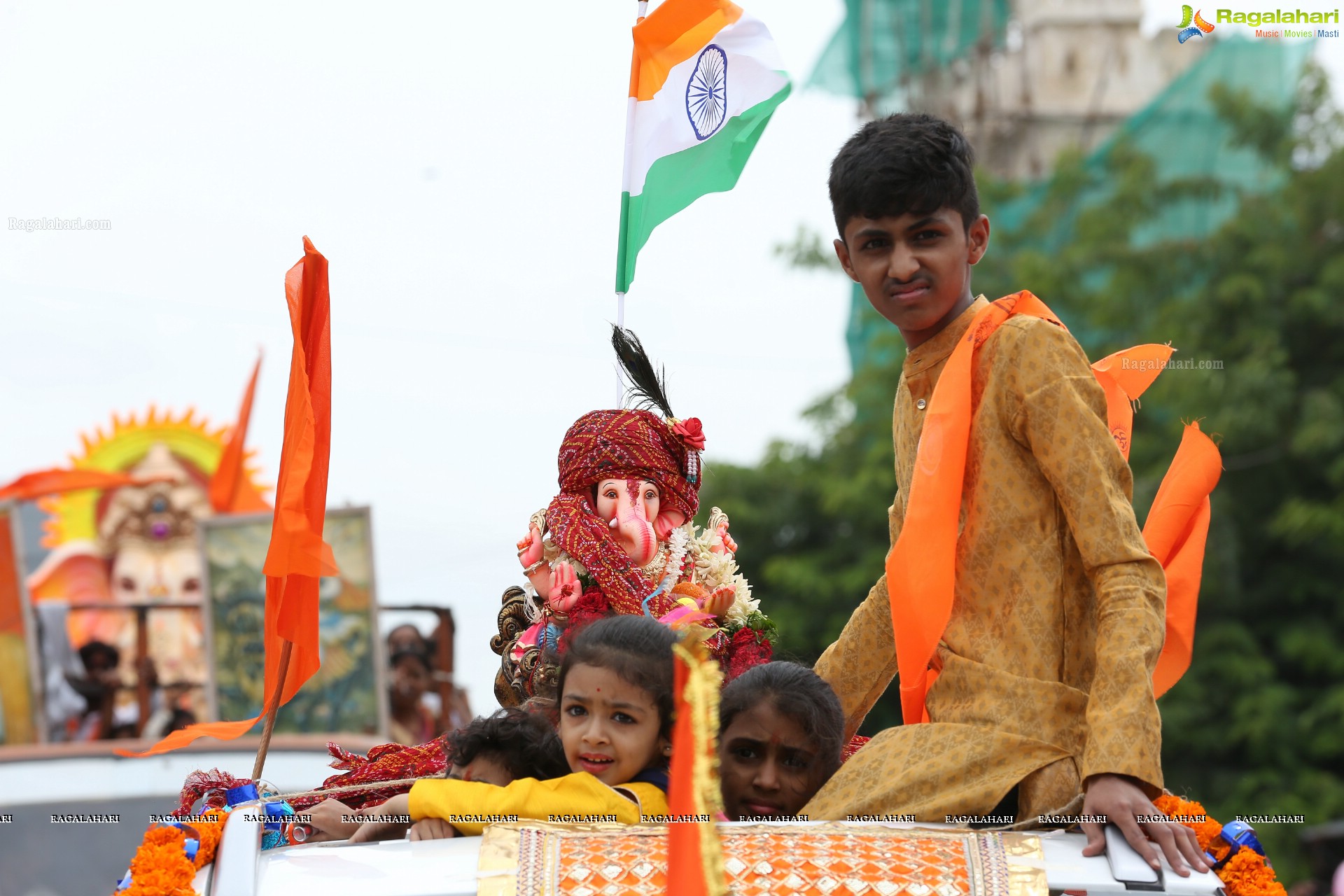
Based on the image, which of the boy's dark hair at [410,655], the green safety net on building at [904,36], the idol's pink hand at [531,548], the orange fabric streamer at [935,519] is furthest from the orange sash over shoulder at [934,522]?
the green safety net on building at [904,36]

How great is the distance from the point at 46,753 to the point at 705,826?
870 cm

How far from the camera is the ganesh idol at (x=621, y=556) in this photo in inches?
147

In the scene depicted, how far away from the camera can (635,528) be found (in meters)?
3.83

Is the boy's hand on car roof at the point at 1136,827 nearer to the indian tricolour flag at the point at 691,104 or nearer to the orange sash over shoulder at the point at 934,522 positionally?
the orange sash over shoulder at the point at 934,522

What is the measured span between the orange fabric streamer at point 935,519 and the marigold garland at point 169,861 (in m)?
1.24

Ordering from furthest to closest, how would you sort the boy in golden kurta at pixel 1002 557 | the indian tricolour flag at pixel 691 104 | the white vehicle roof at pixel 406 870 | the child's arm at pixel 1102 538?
the indian tricolour flag at pixel 691 104 → the boy in golden kurta at pixel 1002 557 → the child's arm at pixel 1102 538 → the white vehicle roof at pixel 406 870

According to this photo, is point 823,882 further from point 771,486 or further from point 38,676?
point 771,486

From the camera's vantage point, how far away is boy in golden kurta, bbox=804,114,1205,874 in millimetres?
2527

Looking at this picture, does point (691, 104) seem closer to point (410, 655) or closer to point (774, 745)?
point (774, 745)

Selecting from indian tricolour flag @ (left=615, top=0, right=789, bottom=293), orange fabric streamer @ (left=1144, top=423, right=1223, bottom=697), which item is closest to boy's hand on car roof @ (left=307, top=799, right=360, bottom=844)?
orange fabric streamer @ (left=1144, top=423, right=1223, bottom=697)

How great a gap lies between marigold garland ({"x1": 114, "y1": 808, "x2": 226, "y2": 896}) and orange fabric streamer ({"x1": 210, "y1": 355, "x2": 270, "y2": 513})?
9.85m

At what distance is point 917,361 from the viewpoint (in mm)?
2990

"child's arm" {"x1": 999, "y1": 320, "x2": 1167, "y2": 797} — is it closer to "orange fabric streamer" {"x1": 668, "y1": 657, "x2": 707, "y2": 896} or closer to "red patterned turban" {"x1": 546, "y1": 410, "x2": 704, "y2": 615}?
"orange fabric streamer" {"x1": 668, "y1": 657, "x2": 707, "y2": 896}

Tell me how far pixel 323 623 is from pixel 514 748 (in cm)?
743
